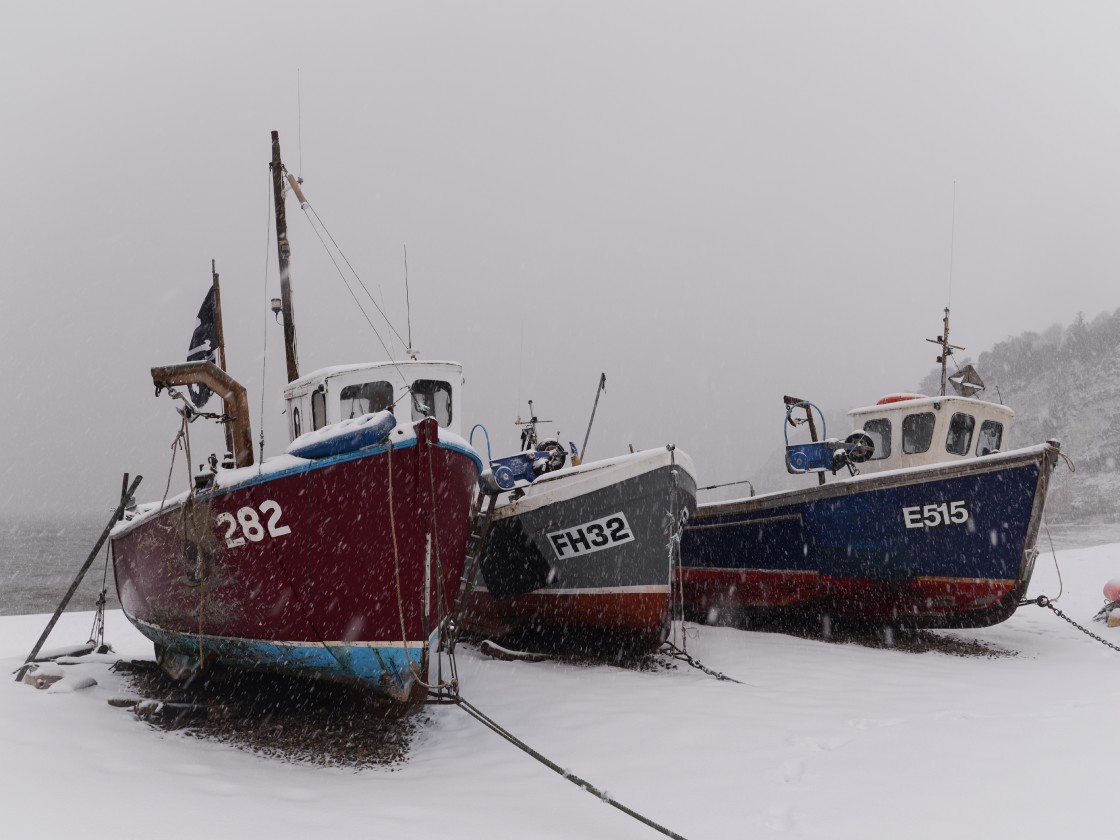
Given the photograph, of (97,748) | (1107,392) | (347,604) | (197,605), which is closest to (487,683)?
(347,604)

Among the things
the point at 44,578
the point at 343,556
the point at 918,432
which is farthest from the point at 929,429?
the point at 44,578

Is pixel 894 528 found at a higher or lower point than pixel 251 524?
lower

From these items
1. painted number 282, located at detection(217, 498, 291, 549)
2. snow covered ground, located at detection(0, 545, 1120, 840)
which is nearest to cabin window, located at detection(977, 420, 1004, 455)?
snow covered ground, located at detection(0, 545, 1120, 840)

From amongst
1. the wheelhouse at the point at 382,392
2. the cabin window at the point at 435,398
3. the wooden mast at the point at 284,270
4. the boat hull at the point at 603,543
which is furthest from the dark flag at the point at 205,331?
the boat hull at the point at 603,543

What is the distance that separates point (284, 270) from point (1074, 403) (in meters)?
72.2

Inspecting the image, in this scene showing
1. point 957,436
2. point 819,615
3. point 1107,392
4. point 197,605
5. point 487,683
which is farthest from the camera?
point 1107,392

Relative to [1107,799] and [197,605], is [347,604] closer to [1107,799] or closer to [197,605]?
[197,605]

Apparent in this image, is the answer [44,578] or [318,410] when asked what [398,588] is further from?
[44,578]

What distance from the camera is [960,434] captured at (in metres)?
10.4

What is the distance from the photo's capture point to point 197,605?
619 centimetres

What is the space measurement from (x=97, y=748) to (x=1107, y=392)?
77.1 metres

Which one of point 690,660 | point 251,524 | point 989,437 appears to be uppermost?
point 989,437

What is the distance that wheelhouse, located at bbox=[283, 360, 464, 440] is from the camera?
23.5ft

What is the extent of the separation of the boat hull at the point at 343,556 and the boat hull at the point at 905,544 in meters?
5.56
